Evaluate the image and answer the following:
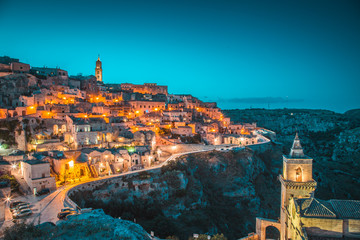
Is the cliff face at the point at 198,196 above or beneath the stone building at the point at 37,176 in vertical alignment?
beneath

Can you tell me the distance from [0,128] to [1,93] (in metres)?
12.6

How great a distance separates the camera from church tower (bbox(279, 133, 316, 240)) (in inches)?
808

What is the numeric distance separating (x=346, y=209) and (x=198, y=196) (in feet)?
73.1

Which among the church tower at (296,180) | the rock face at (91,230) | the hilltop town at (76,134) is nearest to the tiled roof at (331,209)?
the church tower at (296,180)

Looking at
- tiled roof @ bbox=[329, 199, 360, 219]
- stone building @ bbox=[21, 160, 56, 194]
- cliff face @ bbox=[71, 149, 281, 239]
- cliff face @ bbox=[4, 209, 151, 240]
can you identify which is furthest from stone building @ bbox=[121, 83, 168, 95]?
tiled roof @ bbox=[329, 199, 360, 219]

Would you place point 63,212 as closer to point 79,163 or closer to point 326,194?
point 79,163

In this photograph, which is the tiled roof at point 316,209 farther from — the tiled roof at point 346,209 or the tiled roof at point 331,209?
the tiled roof at point 346,209

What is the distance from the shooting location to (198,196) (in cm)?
3581

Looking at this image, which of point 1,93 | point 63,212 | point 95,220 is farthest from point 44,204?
point 1,93

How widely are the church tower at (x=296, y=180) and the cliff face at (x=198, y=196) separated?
1295 cm

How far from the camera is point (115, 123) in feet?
152

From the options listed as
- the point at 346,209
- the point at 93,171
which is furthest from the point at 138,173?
the point at 346,209

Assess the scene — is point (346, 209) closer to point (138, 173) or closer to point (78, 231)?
point (78, 231)

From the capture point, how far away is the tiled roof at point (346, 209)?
1555 cm
